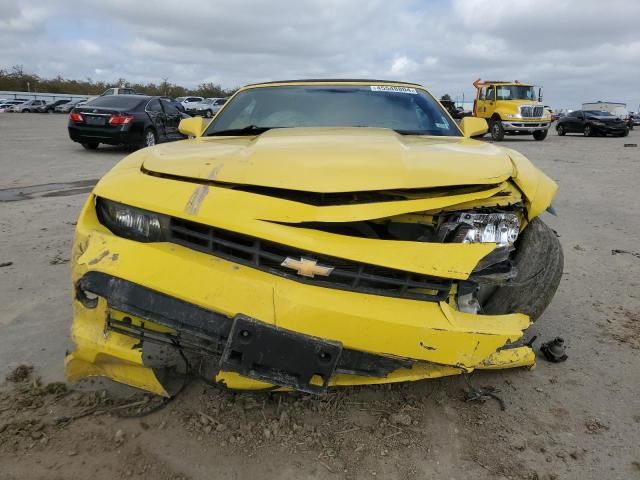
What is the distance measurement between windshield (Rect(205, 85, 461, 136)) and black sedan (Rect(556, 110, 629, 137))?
2693cm

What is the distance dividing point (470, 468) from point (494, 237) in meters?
0.88

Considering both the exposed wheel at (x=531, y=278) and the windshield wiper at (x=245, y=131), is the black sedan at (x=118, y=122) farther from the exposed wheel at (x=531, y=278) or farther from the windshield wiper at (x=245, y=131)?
the exposed wheel at (x=531, y=278)

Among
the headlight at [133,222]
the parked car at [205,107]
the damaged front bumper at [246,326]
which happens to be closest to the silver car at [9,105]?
the parked car at [205,107]

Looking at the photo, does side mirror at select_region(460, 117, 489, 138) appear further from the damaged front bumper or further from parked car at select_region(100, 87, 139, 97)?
parked car at select_region(100, 87, 139, 97)

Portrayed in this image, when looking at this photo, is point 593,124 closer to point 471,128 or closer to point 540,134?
point 540,134

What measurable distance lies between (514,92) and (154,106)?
50.5ft

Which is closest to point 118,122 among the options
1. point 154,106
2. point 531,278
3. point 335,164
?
point 154,106

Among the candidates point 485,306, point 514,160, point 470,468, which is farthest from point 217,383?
point 514,160

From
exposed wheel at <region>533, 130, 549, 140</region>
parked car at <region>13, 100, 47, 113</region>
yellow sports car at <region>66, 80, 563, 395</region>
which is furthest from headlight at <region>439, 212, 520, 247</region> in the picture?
parked car at <region>13, 100, 47, 113</region>

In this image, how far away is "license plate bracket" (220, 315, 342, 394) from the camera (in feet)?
5.53

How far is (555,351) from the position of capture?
272 cm

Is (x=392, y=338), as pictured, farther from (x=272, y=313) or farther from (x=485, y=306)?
(x=485, y=306)

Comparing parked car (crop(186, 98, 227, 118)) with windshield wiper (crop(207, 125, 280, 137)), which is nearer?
windshield wiper (crop(207, 125, 280, 137))

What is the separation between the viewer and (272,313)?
1.70 metres
